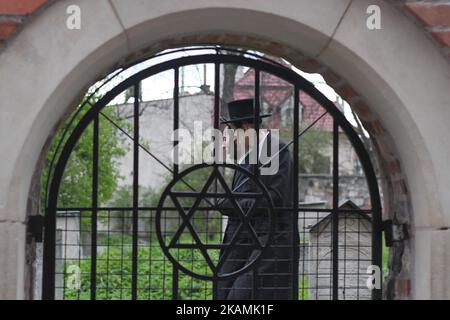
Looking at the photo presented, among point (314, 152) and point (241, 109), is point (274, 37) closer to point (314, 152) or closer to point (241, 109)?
point (241, 109)

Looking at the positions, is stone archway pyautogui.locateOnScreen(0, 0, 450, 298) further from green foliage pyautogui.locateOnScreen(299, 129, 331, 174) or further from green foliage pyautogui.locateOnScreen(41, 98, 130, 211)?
green foliage pyautogui.locateOnScreen(299, 129, 331, 174)

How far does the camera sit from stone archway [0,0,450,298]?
303 cm

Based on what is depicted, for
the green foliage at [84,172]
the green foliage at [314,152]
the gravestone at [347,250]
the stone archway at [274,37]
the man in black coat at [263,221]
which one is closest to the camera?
the stone archway at [274,37]

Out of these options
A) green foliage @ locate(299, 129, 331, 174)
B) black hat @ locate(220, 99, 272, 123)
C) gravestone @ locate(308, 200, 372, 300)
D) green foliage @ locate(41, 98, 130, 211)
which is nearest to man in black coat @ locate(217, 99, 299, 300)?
black hat @ locate(220, 99, 272, 123)

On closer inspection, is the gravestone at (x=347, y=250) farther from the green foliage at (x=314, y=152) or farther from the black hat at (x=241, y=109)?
the green foliage at (x=314, y=152)

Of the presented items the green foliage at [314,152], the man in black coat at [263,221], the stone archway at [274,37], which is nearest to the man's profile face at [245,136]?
the man in black coat at [263,221]

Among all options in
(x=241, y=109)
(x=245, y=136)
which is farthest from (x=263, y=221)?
(x=241, y=109)

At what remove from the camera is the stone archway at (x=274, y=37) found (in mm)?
3027

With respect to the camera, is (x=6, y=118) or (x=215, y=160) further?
(x=215, y=160)

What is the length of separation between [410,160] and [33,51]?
144 centimetres

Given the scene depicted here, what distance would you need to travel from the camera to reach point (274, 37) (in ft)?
11.5

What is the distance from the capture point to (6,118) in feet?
9.88
